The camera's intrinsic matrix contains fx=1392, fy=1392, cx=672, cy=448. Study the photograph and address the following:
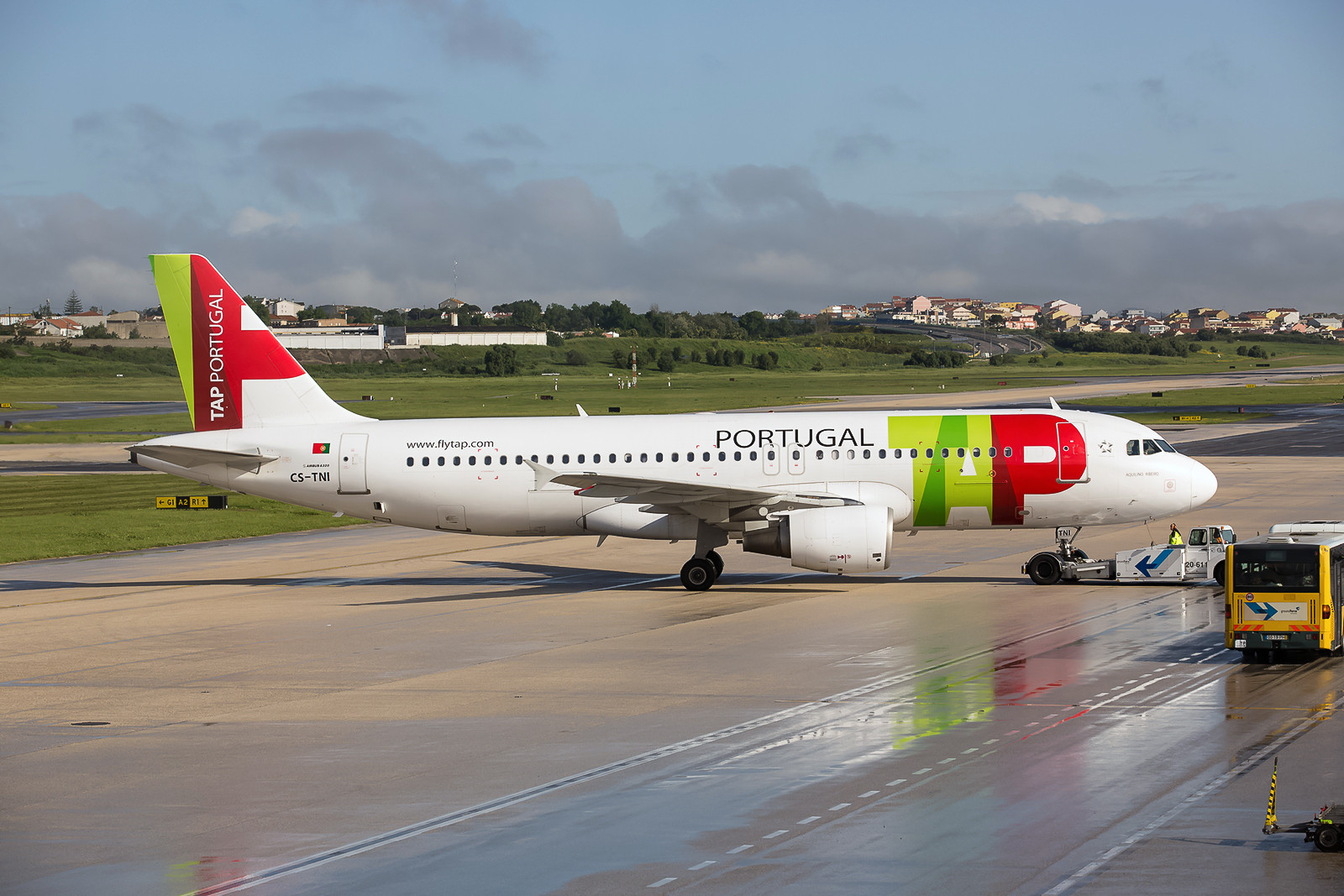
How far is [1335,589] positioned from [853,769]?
12908 millimetres

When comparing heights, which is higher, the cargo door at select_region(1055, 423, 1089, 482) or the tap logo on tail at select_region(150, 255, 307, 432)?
the tap logo on tail at select_region(150, 255, 307, 432)

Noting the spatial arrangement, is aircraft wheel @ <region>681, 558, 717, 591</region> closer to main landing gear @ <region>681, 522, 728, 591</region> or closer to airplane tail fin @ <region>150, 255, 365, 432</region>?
main landing gear @ <region>681, 522, 728, 591</region>

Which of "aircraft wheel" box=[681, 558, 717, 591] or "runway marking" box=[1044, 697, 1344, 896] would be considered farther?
"aircraft wheel" box=[681, 558, 717, 591]

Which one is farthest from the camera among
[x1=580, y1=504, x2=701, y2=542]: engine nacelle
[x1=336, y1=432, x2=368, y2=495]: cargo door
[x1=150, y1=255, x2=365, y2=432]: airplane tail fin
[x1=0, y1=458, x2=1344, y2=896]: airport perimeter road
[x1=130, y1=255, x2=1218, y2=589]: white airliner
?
[x1=150, y1=255, x2=365, y2=432]: airplane tail fin

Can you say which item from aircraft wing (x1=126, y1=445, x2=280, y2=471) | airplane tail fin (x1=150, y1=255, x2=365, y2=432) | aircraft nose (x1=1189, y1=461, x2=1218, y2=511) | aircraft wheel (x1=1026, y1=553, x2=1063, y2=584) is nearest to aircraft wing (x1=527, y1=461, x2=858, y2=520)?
aircraft wheel (x1=1026, y1=553, x2=1063, y2=584)

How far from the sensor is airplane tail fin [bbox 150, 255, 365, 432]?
138ft

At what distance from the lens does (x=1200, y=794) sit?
1883cm

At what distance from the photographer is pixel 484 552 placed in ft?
168

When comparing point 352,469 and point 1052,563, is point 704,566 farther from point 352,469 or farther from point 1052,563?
point 352,469

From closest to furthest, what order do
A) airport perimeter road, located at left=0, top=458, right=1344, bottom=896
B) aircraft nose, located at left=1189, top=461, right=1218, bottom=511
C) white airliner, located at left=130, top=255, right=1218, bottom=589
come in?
1. airport perimeter road, located at left=0, top=458, right=1344, bottom=896
2. white airliner, located at left=130, top=255, right=1218, bottom=589
3. aircraft nose, located at left=1189, top=461, right=1218, bottom=511

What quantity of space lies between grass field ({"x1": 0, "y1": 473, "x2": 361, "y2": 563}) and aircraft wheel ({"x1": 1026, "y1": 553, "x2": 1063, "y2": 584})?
3241cm

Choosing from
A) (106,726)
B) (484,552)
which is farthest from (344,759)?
(484,552)

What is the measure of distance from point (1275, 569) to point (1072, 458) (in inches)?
473

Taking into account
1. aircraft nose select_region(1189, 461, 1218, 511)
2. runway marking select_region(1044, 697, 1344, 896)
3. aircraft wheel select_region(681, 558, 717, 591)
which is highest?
aircraft nose select_region(1189, 461, 1218, 511)
